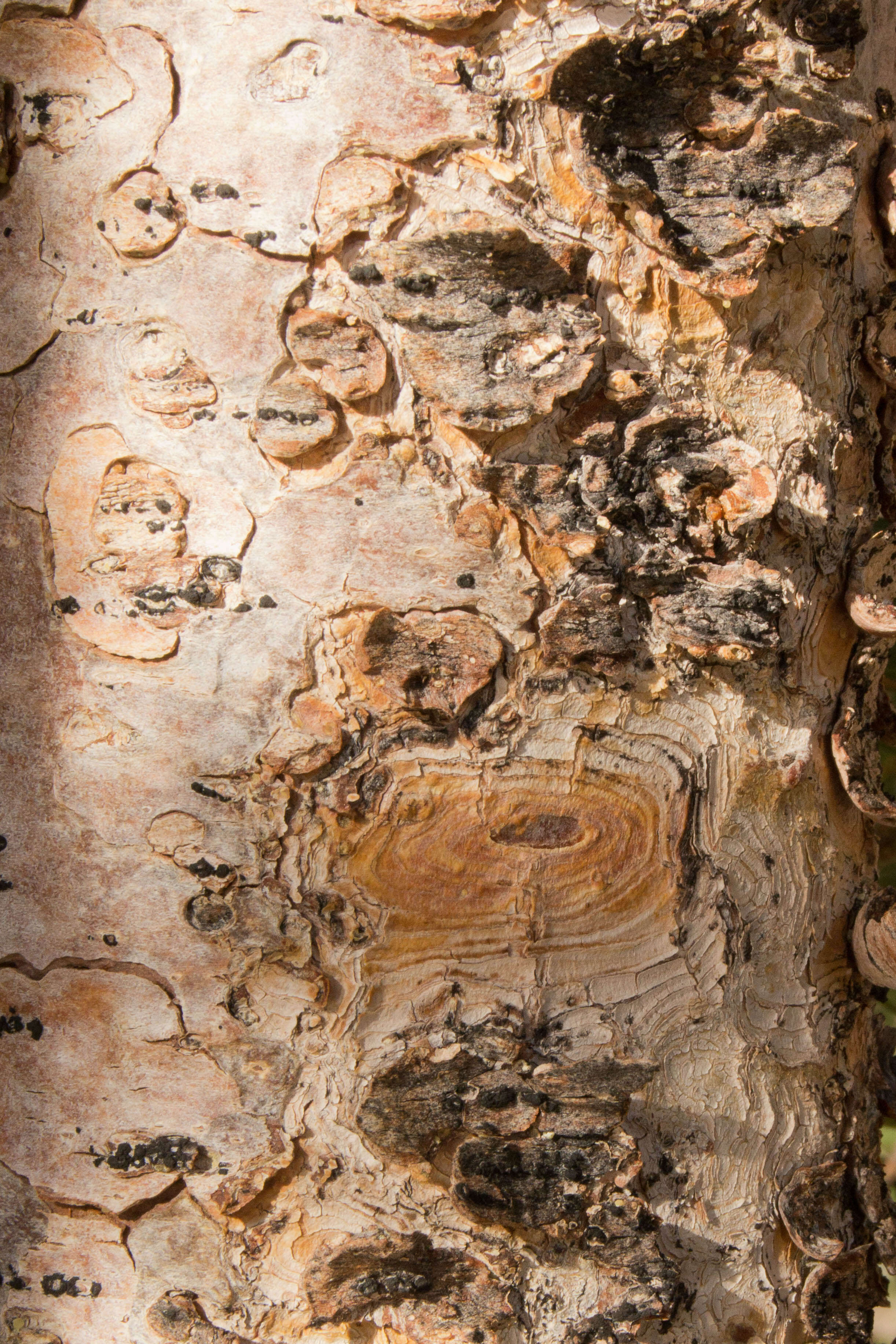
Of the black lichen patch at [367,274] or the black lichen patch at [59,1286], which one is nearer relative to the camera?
the black lichen patch at [367,274]

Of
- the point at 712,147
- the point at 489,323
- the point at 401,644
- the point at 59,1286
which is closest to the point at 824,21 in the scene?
the point at 712,147

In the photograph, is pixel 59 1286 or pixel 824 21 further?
pixel 59 1286

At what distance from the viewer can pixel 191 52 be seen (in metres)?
1.04

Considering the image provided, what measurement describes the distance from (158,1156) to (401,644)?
706 millimetres

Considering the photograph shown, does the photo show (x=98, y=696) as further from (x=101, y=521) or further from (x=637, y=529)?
(x=637, y=529)

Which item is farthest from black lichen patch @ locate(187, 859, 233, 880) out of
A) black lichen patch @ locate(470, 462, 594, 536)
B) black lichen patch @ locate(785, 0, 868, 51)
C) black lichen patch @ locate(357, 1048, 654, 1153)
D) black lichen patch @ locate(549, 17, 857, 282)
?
black lichen patch @ locate(785, 0, 868, 51)

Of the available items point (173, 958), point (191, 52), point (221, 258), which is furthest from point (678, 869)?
point (191, 52)

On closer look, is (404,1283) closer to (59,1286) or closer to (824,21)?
(59,1286)

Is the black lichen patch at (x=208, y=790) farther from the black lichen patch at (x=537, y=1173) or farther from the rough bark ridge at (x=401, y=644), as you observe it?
the black lichen patch at (x=537, y=1173)

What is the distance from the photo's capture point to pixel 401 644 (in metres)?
1.09

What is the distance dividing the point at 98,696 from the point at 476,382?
574 millimetres

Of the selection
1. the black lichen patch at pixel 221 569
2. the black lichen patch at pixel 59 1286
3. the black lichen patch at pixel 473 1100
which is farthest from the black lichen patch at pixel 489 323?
the black lichen patch at pixel 59 1286

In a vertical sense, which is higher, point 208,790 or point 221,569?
point 221,569

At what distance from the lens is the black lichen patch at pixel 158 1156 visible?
1.15m
